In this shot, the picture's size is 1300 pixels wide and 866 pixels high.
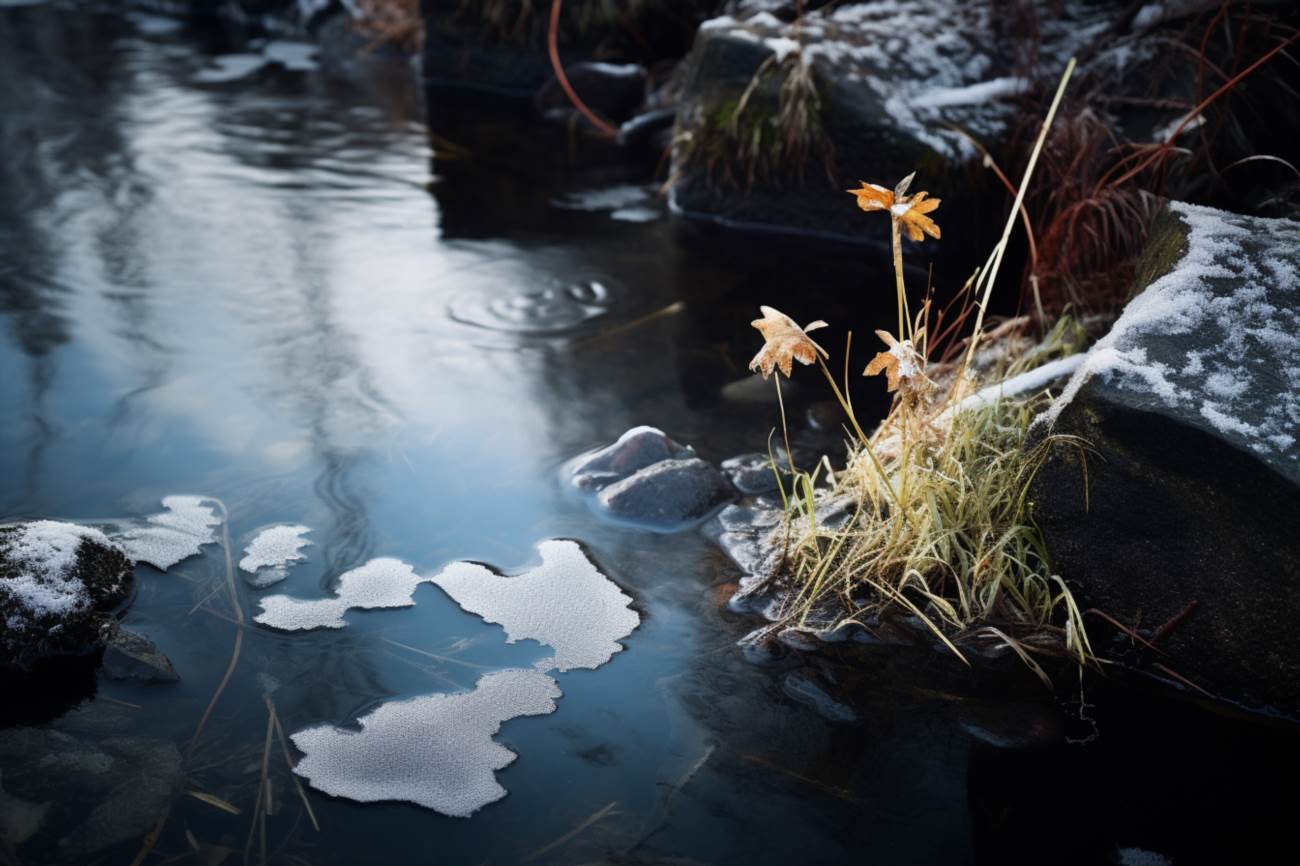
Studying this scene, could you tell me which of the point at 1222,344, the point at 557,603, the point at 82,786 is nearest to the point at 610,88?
the point at 557,603

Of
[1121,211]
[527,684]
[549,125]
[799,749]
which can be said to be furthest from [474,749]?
[549,125]

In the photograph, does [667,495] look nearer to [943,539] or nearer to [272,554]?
[943,539]

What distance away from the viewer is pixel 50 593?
233 centimetres

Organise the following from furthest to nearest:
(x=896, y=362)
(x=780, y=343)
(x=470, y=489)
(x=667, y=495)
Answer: (x=470, y=489) < (x=667, y=495) < (x=896, y=362) < (x=780, y=343)

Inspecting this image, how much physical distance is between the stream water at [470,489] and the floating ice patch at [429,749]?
0.04 m

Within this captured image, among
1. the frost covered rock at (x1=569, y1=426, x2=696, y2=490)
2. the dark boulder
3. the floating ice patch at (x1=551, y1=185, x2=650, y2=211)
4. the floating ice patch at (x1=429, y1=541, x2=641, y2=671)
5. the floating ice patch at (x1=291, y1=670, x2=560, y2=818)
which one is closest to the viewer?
the floating ice patch at (x1=291, y1=670, x2=560, y2=818)

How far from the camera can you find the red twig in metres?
6.95

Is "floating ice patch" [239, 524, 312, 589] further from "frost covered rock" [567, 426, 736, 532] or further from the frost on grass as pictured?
the frost on grass

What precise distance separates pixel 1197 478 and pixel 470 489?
1.87 metres

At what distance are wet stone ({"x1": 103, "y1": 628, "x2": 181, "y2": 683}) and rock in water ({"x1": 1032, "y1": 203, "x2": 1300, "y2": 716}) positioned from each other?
6.49 ft

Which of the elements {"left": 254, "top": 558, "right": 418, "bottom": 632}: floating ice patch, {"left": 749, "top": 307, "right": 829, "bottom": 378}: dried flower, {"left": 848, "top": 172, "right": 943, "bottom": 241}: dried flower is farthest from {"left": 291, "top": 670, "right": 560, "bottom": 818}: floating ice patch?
{"left": 848, "top": 172, "right": 943, "bottom": 241}: dried flower

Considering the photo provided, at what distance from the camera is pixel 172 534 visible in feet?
9.16

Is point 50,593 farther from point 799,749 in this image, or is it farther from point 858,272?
point 858,272

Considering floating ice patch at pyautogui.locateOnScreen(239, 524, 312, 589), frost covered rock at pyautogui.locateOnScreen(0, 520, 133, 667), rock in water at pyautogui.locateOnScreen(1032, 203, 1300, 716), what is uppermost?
rock in water at pyautogui.locateOnScreen(1032, 203, 1300, 716)
